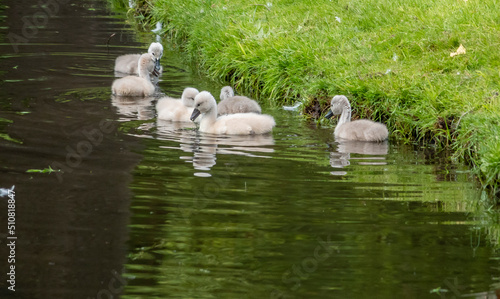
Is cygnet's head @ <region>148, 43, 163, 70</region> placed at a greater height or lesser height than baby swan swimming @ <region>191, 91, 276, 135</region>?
greater

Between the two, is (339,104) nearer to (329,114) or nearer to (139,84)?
(329,114)

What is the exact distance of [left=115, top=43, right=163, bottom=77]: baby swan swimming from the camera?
1236 centimetres

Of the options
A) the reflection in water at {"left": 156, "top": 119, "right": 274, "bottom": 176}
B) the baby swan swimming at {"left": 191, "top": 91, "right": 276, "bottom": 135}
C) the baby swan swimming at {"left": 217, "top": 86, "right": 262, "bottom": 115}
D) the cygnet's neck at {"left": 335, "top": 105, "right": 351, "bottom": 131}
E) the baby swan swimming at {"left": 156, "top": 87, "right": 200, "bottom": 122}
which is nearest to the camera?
the reflection in water at {"left": 156, "top": 119, "right": 274, "bottom": 176}

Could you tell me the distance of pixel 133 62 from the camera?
12.7 m

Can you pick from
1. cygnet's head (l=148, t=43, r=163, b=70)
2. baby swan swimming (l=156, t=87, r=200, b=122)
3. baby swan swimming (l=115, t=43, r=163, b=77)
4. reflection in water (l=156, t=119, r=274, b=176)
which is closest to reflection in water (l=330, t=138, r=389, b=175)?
reflection in water (l=156, t=119, r=274, b=176)

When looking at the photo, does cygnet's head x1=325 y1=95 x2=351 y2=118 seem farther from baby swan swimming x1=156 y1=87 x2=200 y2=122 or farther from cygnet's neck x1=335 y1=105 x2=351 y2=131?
baby swan swimming x1=156 y1=87 x2=200 y2=122

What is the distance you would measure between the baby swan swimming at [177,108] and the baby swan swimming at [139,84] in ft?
2.97

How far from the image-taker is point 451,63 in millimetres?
10344

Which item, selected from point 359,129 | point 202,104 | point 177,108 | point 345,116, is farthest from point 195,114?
point 359,129

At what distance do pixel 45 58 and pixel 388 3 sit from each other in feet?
17.3

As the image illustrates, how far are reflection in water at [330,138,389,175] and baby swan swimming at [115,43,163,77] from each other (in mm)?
3886

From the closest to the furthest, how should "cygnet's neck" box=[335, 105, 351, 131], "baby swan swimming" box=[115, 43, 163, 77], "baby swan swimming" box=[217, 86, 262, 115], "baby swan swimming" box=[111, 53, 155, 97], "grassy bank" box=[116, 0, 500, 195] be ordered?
"grassy bank" box=[116, 0, 500, 195] < "cygnet's neck" box=[335, 105, 351, 131] < "baby swan swimming" box=[217, 86, 262, 115] < "baby swan swimming" box=[111, 53, 155, 97] < "baby swan swimming" box=[115, 43, 163, 77]

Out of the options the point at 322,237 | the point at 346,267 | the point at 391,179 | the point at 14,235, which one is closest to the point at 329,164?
the point at 391,179

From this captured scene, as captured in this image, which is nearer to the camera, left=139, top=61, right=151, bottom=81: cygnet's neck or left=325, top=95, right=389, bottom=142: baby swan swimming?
left=325, top=95, right=389, bottom=142: baby swan swimming
